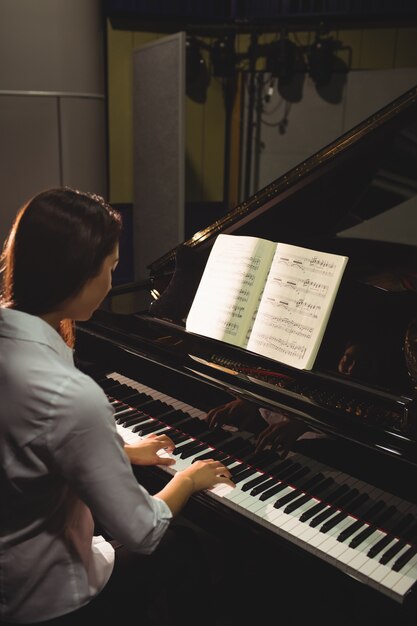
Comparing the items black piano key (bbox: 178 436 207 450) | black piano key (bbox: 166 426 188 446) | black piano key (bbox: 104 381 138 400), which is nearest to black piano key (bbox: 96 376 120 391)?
black piano key (bbox: 104 381 138 400)

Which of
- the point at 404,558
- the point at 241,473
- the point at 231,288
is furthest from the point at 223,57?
the point at 404,558

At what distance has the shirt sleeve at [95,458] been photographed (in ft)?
3.48

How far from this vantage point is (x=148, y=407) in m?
Answer: 2.05

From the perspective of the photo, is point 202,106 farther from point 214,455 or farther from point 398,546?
point 398,546

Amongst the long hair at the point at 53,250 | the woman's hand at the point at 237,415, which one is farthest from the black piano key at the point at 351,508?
the long hair at the point at 53,250

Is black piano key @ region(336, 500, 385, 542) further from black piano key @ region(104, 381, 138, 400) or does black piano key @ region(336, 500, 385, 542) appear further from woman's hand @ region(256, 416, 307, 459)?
black piano key @ region(104, 381, 138, 400)

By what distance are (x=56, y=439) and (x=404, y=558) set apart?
32.2 inches

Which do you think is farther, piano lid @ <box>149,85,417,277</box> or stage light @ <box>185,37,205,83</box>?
stage light @ <box>185,37,205,83</box>

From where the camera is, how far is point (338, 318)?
203 cm

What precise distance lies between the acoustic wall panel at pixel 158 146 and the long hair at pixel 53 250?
3857 mm

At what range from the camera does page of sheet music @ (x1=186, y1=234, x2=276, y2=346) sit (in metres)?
1.92

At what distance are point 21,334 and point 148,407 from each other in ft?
3.25

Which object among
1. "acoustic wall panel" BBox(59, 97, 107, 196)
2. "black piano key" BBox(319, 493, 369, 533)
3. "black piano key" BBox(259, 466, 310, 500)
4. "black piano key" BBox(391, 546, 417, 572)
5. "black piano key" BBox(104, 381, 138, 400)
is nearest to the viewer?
"black piano key" BBox(391, 546, 417, 572)

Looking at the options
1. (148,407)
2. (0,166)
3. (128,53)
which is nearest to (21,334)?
(148,407)
